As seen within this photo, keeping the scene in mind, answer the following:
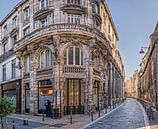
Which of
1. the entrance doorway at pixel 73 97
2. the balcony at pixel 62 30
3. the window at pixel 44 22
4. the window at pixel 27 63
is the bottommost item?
the entrance doorway at pixel 73 97

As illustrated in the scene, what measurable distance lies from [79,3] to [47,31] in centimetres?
540

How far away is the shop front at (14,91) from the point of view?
122 ft

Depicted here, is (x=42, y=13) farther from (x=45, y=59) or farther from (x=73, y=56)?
(x=73, y=56)

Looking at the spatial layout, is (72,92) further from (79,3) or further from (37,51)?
(79,3)

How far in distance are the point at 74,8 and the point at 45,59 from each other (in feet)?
20.9

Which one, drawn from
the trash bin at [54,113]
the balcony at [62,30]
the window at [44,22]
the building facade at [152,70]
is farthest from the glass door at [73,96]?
the building facade at [152,70]

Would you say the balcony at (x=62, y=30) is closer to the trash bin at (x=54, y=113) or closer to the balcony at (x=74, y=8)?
the balcony at (x=74, y=8)

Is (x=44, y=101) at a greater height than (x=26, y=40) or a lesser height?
lesser

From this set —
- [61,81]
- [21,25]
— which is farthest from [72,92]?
[21,25]

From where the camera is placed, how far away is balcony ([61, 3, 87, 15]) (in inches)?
1257

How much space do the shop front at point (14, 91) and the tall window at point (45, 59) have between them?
570cm

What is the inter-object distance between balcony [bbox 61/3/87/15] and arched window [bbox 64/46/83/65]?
3.94 m

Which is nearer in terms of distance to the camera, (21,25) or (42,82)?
(42,82)

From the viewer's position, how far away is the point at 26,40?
3419cm
